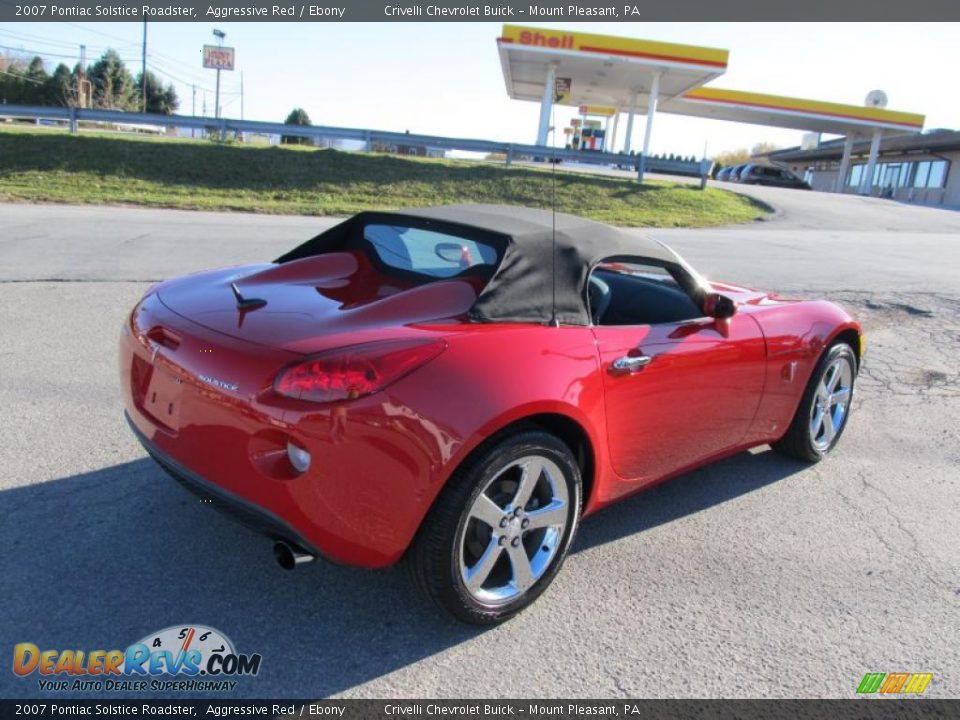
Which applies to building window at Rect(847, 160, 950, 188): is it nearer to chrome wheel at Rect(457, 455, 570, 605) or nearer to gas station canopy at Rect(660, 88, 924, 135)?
gas station canopy at Rect(660, 88, 924, 135)

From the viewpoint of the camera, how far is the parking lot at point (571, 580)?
8.22 feet

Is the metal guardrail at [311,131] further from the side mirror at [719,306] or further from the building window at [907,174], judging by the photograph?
the building window at [907,174]

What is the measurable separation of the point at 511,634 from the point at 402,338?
1144 mm

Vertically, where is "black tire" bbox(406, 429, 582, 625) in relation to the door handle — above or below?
below

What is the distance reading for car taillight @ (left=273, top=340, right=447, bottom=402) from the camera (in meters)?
2.36

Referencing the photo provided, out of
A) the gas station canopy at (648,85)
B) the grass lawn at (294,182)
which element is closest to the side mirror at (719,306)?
the grass lawn at (294,182)

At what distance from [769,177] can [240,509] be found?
38.3 m

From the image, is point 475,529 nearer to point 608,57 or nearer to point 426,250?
point 426,250

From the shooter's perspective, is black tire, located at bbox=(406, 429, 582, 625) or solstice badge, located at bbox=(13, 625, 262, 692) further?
black tire, located at bbox=(406, 429, 582, 625)

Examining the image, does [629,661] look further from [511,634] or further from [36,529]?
[36,529]

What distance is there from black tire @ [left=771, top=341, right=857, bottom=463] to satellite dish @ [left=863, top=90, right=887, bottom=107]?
4841cm

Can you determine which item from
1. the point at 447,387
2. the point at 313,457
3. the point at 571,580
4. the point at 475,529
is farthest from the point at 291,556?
the point at 571,580

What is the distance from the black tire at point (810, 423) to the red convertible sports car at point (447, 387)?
1.59 feet

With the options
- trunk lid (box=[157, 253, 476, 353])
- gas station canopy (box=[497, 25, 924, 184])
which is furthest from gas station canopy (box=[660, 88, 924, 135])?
trunk lid (box=[157, 253, 476, 353])
